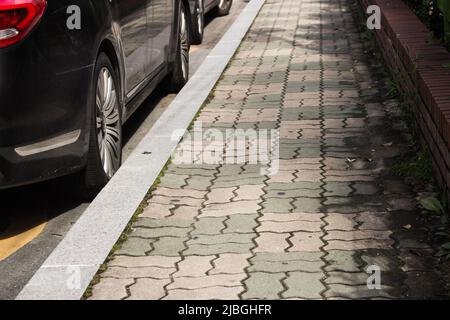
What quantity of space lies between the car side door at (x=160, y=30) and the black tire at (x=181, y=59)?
51 centimetres

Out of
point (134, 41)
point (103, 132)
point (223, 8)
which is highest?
point (134, 41)

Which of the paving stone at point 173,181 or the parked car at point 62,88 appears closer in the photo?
the parked car at point 62,88

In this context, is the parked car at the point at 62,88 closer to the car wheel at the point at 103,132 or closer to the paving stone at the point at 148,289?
the car wheel at the point at 103,132

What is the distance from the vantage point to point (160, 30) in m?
8.16

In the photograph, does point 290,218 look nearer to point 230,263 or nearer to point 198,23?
point 230,263

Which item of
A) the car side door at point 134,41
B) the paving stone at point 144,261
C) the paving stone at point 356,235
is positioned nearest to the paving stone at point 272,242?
the paving stone at point 356,235

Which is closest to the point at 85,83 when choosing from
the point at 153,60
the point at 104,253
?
the point at 104,253

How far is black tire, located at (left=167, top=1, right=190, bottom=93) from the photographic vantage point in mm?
9352

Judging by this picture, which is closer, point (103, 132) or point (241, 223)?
point (241, 223)

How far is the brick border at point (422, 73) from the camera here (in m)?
5.69

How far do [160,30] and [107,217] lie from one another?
2.90 metres

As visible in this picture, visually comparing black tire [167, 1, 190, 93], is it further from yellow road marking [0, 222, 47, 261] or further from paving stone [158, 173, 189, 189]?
yellow road marking [0, 222, 47, 261]

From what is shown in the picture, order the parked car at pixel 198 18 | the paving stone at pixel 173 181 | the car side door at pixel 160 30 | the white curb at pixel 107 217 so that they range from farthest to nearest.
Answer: the parked car at pixel 198 18 → the car side door at pixel 160 30 → the paving stone at pixel 173 181 → the white curb at pixel 107 217

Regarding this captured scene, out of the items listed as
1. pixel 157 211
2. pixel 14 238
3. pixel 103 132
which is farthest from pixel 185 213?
pixel 14 238
